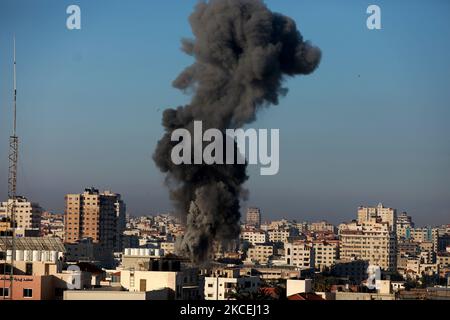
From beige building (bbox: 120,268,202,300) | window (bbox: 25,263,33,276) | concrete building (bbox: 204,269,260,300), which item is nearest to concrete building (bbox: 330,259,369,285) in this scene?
concrete building (bbox: 204,269,260,300)

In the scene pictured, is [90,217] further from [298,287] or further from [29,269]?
[29,269]

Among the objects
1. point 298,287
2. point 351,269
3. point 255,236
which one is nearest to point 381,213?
point 255,236

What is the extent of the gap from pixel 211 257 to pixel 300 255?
146 ft

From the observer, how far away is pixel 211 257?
150 ft

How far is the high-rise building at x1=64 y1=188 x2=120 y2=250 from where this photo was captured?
9731 cm

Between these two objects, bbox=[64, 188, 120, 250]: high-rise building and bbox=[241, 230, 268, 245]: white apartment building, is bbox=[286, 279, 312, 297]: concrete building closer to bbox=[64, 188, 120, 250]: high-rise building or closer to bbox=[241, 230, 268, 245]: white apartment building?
bbox=[64, 188, 120, 250]: high-rise building

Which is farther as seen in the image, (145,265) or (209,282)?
(209,282)

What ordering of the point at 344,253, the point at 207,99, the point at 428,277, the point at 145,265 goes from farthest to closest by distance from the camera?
the point at 344,253 < the point at 428,277 < the point at 207,99 < the point at 145,265

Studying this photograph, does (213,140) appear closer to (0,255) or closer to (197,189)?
(197,189)

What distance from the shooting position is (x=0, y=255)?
1310 inches

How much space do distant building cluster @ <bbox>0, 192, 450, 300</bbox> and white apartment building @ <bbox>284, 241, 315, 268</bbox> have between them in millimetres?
67
